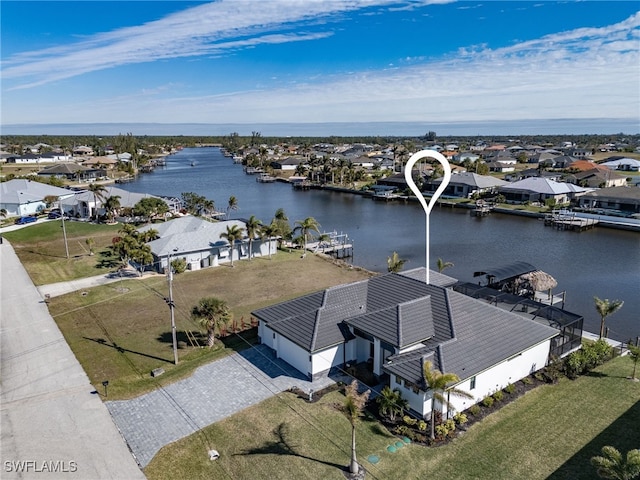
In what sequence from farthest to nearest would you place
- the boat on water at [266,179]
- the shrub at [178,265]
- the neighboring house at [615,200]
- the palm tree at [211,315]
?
the boat on water at [266,179], the neighboring house at [615,200], the shrub at [178,265], the palm tree at [211,315]

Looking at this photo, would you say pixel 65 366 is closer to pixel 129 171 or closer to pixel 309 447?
pixel 309 447

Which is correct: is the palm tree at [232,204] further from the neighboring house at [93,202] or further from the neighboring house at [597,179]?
the neighboring house at [597,179]

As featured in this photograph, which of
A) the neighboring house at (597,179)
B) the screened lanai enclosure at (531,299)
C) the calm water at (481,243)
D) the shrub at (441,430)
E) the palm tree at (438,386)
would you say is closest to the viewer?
the palm tree at (438,386)

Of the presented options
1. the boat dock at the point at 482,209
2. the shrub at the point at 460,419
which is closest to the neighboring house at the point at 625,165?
the boat dock at the point at 482,209

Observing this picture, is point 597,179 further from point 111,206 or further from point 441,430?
point 441,430

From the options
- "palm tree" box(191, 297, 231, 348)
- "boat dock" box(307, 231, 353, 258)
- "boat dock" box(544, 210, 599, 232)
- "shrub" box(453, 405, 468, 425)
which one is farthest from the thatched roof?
"boat dock" box(544, 210, 599, 232)
